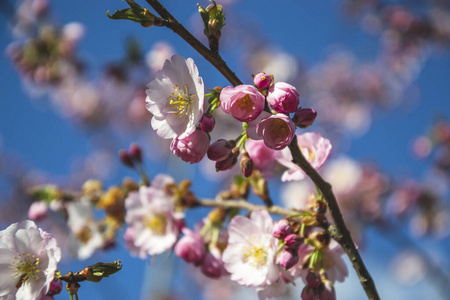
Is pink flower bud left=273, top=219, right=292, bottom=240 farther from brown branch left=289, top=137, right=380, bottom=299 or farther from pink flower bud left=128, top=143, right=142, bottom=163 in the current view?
→ pink flower bud left=128, top=143, right=142, bottom=163

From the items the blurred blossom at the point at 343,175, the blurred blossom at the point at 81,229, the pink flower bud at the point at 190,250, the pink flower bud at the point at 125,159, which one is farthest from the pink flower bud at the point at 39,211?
the blurred blossom at the point at 343,175

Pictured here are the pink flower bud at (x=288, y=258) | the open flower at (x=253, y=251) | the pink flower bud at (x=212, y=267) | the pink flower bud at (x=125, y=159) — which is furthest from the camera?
the pink flower bud at (x=125, y=159)

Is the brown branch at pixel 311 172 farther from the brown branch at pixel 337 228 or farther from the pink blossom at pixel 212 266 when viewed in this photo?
the pink blossom at pixel 212 266

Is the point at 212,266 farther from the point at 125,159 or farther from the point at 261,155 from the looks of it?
the point at 125,159

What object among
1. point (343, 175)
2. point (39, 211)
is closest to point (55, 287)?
point (39, 211)

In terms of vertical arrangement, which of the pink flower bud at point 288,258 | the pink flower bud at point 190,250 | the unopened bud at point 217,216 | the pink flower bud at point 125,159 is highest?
the pink flower bud at point 125,159

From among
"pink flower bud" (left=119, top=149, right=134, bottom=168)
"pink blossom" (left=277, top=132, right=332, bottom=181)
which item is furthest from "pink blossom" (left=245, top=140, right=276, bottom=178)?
"pink flower bud" (left=119, top=149, right=134, bottom=168)

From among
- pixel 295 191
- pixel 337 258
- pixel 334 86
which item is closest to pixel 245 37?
pixel 334 86
